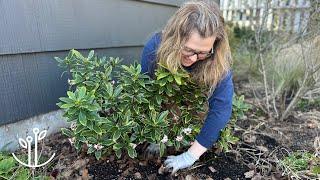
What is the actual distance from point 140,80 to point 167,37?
0.88 ft

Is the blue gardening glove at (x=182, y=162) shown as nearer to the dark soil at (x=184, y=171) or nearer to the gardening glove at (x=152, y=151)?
the dark soil at (x=184, y=171)

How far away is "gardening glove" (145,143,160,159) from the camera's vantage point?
7.09ft

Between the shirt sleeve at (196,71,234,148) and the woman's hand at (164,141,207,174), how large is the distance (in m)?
0.06

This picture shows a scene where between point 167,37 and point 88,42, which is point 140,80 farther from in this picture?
point 88,42

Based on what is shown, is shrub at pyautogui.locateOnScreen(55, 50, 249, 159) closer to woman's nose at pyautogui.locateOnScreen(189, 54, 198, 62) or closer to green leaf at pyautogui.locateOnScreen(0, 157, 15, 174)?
woman's nose at pyautogui.locateOnScreen(189, 54, 198, 62)

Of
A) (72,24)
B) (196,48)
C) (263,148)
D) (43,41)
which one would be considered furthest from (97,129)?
(263,148)

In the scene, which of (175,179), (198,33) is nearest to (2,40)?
(198,33)

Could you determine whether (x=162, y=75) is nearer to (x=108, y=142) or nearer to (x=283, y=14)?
(x=108, y=142)

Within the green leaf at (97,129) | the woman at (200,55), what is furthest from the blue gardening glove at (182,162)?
the green leaf at (97,129)

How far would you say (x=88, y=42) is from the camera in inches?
106

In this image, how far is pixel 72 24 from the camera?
250 centimetres

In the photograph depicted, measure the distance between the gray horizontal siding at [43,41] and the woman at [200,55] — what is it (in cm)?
70

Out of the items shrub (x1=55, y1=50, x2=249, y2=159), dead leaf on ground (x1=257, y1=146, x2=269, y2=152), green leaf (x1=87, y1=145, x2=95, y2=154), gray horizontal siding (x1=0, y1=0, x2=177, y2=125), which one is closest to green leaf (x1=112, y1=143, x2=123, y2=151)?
shrub (x1=55, y1=50, x2=249, y2=159)

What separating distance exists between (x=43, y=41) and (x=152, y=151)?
980 millimetres
